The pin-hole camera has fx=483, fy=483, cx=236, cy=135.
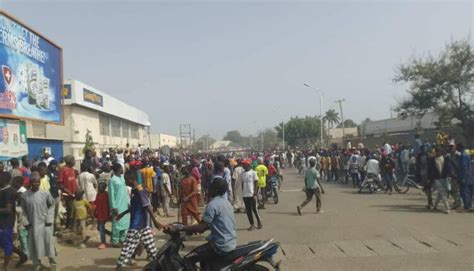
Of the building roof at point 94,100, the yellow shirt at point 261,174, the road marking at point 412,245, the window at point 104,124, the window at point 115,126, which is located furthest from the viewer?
the window at point 115,126

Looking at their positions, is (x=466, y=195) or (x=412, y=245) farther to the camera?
(x=466, y=195)

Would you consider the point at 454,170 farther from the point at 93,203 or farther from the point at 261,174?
the point at 93,203

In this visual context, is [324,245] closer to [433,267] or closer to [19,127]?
[433,267]

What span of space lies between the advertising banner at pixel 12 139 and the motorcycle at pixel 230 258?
10610mm

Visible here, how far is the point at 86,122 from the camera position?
1609 inches

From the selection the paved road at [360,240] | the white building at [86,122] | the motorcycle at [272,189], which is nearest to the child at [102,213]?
the paved road at [360,240]

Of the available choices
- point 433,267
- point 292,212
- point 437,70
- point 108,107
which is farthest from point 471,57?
point 108,107

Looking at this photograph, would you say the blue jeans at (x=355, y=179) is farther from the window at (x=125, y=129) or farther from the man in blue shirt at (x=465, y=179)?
the window at (x=125, y=129)

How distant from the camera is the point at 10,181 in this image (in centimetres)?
833

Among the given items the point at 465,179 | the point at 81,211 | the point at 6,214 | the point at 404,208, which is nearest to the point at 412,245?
the point at 465,179

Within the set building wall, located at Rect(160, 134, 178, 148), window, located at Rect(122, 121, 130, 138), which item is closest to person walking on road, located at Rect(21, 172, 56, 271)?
window, located at Rect(122, 121, 130, 138)

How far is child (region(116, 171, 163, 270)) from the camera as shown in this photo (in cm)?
772

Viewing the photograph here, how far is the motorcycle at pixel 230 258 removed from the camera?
18.7 ft

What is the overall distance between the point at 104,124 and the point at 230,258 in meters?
44.1
